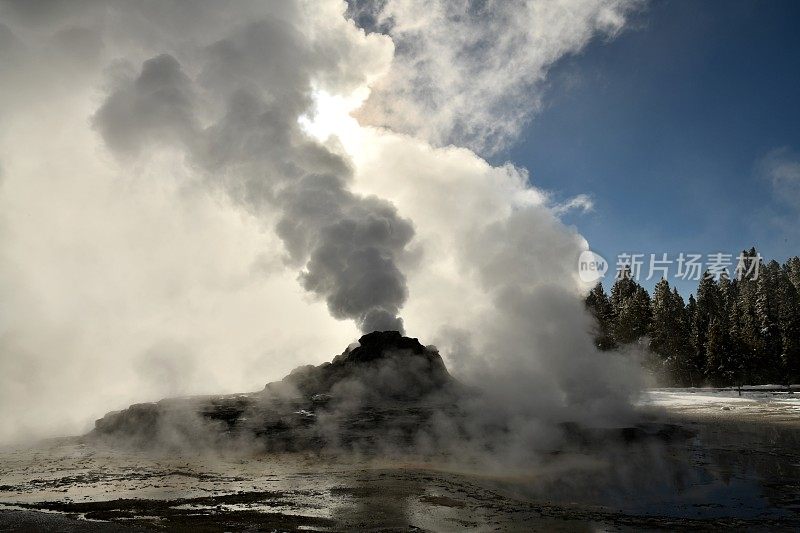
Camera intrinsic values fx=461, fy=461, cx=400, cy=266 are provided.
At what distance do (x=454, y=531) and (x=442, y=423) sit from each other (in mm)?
12175

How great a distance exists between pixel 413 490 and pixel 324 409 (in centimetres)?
1192

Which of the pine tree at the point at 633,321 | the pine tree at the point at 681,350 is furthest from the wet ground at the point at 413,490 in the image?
the pine tree at the point at 633,321

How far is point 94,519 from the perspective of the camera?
379 inches

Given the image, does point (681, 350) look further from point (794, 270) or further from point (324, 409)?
point (324, 409)

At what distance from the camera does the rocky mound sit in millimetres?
19750

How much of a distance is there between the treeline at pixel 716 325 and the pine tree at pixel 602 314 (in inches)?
5.3

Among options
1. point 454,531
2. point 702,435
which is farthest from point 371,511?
point 702,435

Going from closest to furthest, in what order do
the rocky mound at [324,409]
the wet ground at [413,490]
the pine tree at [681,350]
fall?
the wet ground at [413,490] → the rocky mound at [324,409] → the pine tree at [681,350]

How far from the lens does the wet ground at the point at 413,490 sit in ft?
31.0

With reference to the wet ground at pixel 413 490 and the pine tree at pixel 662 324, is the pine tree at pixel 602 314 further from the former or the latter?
the wet ground at pixel 413 490

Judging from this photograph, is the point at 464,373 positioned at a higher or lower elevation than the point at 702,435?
higher

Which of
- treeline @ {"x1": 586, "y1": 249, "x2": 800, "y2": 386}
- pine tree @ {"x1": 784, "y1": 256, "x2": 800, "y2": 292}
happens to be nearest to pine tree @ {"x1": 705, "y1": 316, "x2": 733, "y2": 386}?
treeline @ {"x1": 586, "y1": 249, "x2": 800, "y2": 386}

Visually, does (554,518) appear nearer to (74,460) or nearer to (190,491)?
(190,491)

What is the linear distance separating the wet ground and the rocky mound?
209 cm
